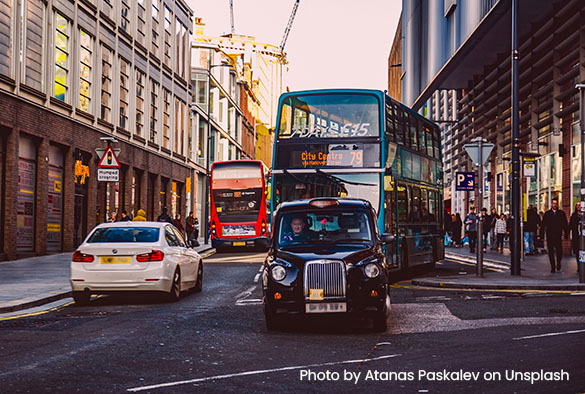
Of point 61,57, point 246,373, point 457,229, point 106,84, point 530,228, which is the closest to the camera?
point 246,373

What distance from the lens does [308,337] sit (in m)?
10.3

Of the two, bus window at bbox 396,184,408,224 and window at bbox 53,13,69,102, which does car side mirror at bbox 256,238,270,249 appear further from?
window at bbox 53,13,69,102

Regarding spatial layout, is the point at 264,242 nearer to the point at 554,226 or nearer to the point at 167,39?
the point at 554,226

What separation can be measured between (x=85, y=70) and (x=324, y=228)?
24.2 meters

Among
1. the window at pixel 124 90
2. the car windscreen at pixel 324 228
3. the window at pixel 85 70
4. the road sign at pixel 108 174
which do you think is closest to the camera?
the car windscreen at pixel 324 228

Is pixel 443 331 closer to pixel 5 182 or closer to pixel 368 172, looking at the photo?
pixel 368 172

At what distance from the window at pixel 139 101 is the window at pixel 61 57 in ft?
31.6

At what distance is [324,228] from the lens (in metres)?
11.6

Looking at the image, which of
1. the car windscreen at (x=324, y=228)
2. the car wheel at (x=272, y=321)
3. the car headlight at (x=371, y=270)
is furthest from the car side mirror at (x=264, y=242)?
the car headlight at (x=371, y=270)

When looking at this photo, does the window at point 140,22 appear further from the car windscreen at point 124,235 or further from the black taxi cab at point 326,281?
the black taxi cab at point 326,281

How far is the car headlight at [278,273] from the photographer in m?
10.6

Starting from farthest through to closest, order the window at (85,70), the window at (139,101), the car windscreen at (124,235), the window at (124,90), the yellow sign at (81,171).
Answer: the window at (139,101), the window at (124,90), the window at (85,70), the yellow sign at (81,171), the car windscreen at (124,235)

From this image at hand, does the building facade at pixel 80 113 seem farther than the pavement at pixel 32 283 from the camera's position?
Yes

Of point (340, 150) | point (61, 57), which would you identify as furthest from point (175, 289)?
point (61, 57)
